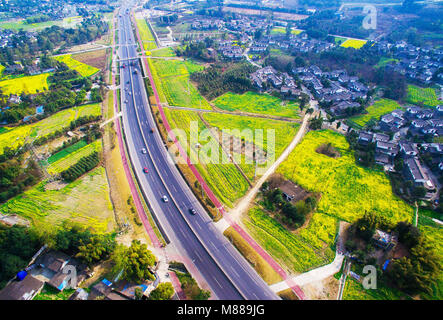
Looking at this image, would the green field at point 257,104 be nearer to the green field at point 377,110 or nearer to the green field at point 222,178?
the green field at point 377,110

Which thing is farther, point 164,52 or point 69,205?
point 164,52

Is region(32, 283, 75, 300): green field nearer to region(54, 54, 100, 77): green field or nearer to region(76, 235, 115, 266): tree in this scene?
region(76, 235, 115, 266): tree

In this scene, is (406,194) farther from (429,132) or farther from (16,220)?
(16,220)

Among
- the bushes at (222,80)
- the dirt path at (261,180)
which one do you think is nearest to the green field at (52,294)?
the dirt path at (261,180)

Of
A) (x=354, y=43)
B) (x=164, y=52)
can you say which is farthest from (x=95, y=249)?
(x=354, y=43)

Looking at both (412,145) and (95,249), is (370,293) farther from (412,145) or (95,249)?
(95,249)

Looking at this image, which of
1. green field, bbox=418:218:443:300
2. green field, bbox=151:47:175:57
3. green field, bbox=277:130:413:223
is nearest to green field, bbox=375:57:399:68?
green field, bbox=277:130:413:223
